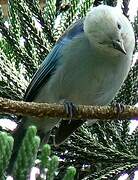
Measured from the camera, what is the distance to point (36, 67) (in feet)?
6.70

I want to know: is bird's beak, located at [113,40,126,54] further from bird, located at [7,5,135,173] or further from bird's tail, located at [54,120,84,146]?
bird's tail, located at [54,120,84,146]

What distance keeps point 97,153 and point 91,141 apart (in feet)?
0.16

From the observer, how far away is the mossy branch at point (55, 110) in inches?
47.4

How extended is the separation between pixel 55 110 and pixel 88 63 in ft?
2.32

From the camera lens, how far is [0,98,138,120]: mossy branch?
120 cm

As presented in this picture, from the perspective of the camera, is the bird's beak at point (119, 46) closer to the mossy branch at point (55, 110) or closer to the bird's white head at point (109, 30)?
the bird's white head at point (109, 30)

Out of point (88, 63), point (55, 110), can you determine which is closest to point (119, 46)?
point (88, 63)

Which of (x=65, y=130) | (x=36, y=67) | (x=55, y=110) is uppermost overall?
(x=55, y=110)

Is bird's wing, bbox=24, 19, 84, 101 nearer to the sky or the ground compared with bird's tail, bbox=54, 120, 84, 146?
nearer to the sky

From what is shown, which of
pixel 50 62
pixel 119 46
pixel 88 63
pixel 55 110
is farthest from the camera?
pixel 50 62

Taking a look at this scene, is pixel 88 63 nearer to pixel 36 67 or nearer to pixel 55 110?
Answer: pixel 36 67

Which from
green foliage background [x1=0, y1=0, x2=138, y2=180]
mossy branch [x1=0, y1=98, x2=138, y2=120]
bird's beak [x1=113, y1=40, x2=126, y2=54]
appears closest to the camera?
mossy branch [x1=0, y1=98, x2=138, y2=120]

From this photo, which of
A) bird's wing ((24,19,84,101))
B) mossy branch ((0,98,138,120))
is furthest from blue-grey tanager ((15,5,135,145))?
mossy branch ((0,98,138,120))

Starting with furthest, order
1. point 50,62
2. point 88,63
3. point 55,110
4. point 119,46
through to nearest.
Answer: point 50,62, point 88,63, point 119,46, point 55,110
